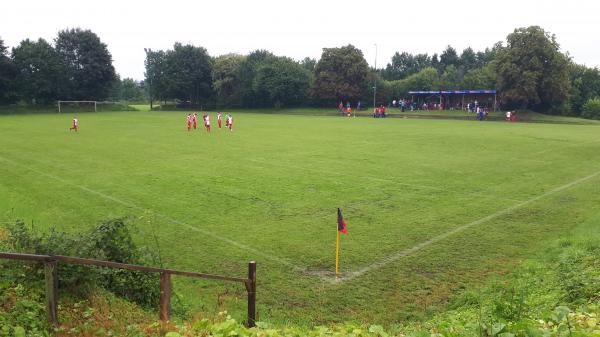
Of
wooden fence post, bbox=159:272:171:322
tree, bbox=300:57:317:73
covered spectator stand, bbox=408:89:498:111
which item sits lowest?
wooden fence post, bbox=159:272:171:322

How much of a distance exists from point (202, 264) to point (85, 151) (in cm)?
1879

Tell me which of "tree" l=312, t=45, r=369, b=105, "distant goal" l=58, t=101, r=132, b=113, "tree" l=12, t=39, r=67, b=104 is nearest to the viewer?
"tree" l=12, t=39, r=67, b=104

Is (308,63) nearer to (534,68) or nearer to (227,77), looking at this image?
(227,77)

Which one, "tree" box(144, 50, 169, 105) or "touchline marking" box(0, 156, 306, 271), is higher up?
"tree" box(144, 50, 169, 105)

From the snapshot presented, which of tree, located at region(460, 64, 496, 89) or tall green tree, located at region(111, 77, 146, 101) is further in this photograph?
tall green tree, located at region(111, 77, 146, 101)

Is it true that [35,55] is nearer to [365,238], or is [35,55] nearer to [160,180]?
[160,180]

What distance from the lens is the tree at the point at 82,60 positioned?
77562mm

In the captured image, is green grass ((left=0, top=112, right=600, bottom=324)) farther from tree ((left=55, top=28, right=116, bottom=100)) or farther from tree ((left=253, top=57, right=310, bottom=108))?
tree ((left=253, top=57, right=310, bottom=108))

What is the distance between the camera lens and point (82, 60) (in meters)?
78.1

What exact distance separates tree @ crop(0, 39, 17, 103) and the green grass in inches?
1926

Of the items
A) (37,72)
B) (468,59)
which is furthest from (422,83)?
(37,72)

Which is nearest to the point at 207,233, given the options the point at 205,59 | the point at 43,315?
the point at 43,315

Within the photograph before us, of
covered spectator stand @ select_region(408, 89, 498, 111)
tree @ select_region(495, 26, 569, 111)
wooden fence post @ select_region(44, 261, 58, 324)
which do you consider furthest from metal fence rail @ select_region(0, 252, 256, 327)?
covered spectator stand @ select_region(408, 89, 498, 111)

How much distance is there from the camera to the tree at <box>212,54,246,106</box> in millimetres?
84438
